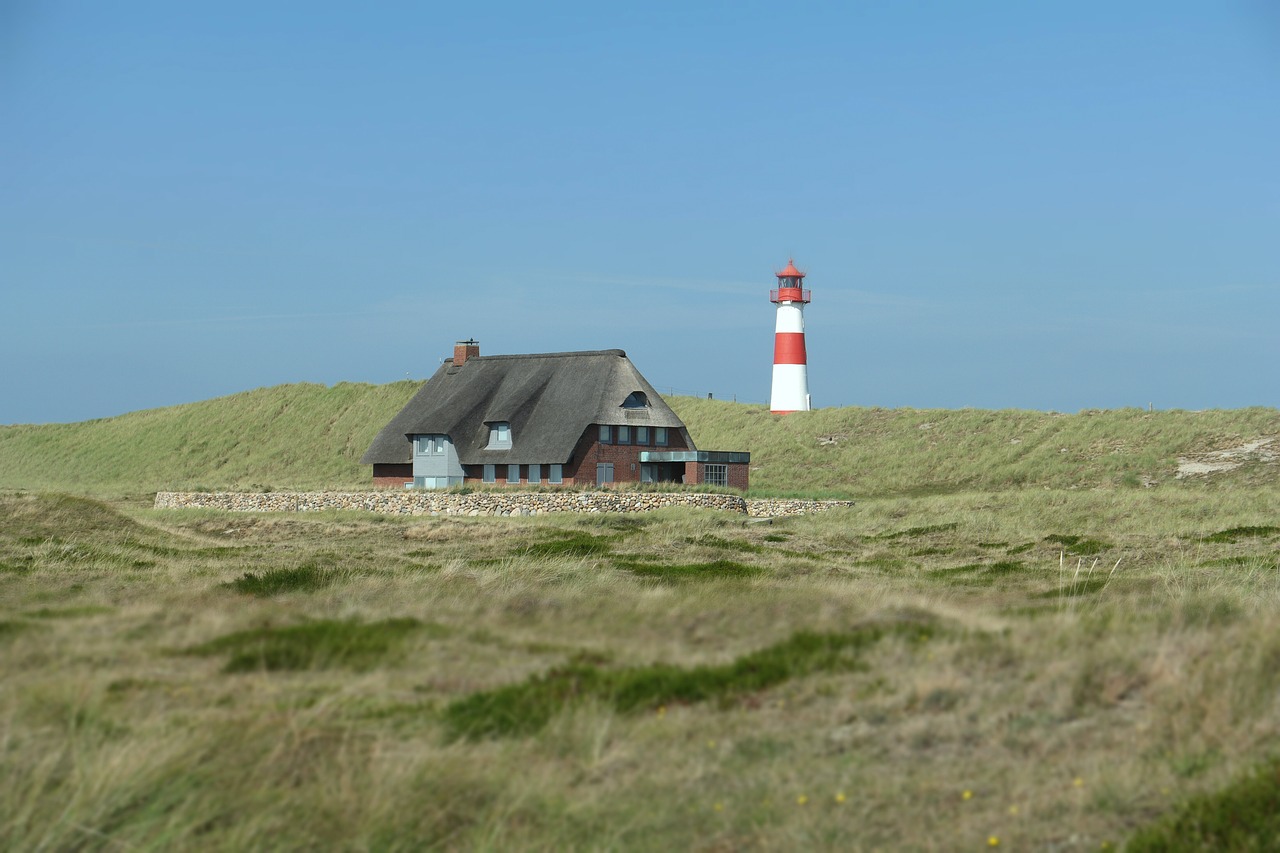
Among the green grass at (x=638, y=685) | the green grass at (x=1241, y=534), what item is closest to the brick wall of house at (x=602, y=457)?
the green grass at (x=1241, y=534)

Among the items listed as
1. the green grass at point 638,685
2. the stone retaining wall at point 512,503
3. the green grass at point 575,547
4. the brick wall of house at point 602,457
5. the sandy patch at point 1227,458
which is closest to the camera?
the green grass at point 638,685

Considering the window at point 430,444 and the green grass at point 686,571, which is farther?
the window at point 430,444

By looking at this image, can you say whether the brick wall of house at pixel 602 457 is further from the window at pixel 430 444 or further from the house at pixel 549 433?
the window at pixel 430 444

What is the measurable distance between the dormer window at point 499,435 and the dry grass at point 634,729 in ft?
128

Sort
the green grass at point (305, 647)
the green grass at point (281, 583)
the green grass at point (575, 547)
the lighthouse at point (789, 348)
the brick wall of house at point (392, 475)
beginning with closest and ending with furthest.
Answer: the green grass at point (305, 647) < the green grass at point (281, 583) < the green grass at point (575, 547) < the brick wall of house at point (392, 475) < the lighthouse at point (789, 348)

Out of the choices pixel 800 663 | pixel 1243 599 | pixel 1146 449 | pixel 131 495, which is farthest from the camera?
pixel 131 495

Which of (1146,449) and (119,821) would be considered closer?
(119,821)

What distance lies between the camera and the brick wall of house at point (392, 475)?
58.2m

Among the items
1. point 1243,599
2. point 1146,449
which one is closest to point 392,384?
point 1146,449

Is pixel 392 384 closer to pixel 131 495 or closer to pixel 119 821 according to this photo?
pixel 131 495

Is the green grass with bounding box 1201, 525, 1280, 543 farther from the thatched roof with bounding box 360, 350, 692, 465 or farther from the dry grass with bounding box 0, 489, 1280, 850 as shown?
the thatched roof with bounding box 360, 350, 692, 465

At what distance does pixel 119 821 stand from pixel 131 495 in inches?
2389

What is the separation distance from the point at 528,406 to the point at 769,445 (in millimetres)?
21091

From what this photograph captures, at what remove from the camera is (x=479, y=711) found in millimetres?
9086
